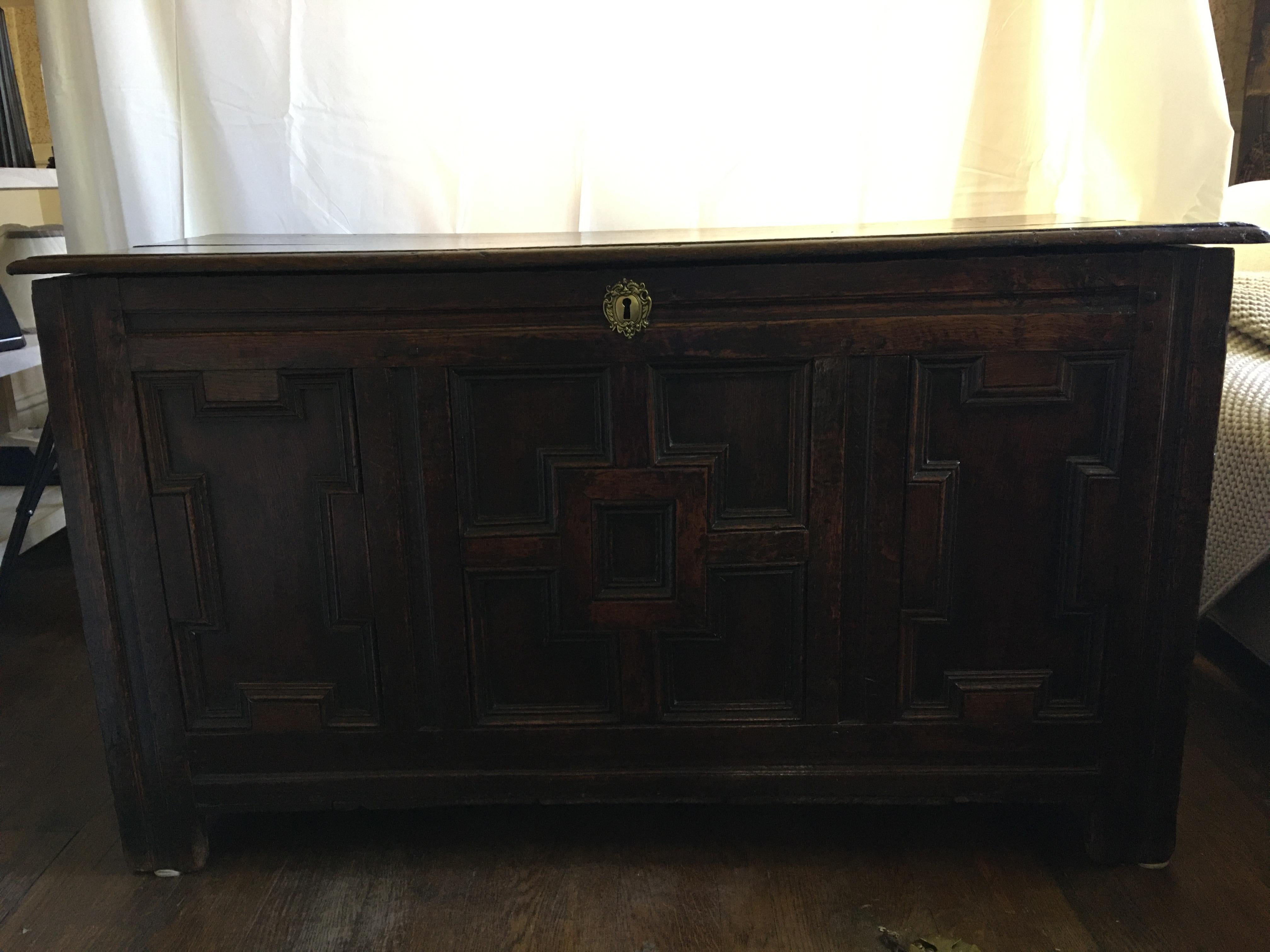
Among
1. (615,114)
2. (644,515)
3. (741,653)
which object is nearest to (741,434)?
(644,515)

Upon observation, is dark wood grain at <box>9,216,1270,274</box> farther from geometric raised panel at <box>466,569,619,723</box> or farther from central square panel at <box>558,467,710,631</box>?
geometric raised panel at <box>466,569,619,723</box>

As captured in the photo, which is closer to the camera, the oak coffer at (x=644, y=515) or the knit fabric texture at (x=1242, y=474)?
the oak coffer at (x=644, y=515)

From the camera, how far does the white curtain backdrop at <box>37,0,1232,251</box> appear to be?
1.40m

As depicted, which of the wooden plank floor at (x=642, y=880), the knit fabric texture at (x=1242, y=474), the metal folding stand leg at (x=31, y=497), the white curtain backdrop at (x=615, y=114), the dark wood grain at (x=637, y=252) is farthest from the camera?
the metal folding stand leg at (x=31, y=497)

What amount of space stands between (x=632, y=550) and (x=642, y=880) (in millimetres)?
379

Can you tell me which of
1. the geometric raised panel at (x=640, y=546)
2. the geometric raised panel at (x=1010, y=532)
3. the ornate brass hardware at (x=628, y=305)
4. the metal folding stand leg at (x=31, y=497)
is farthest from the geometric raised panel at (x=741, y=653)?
the metal folding stand leg at (x=31, y=497)

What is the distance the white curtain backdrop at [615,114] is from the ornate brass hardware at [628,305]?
0.52 metres

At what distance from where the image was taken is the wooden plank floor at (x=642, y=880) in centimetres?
103

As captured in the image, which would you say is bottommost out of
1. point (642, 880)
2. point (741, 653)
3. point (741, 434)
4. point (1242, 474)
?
point (642, 880)

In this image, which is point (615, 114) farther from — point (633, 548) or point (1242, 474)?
point (1242, 474)

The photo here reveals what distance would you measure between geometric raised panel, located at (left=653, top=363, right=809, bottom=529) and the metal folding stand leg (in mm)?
1146

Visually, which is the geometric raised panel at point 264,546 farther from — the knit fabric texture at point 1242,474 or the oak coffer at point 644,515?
the knit fabric texture at point 1242,474

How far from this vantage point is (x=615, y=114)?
1426mm

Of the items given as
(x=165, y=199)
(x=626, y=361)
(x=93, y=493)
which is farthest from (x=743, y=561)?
(x=165, y=199)
